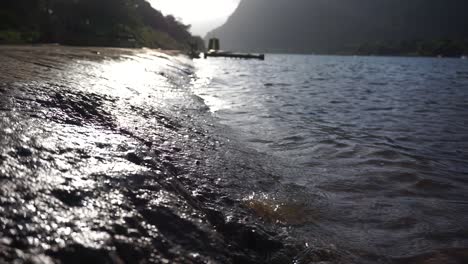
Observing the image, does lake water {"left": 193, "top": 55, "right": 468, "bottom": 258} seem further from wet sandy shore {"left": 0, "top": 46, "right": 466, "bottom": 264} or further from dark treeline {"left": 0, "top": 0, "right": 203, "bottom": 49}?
dark treeline {"left": 0, "top": 0, "right": 203, "bottom": 49}

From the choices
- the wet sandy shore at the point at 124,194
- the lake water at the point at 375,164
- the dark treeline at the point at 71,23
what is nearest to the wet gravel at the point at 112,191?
the wet sandy shore at the point at 124,194

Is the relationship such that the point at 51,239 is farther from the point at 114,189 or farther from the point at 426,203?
the point at 426,203

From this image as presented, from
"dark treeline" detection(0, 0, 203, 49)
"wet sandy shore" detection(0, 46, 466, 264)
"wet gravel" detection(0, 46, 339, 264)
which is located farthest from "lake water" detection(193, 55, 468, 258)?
"dark treeline" detection(0, 0, 203, 49)

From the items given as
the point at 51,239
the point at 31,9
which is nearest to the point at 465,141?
the point at 51,239

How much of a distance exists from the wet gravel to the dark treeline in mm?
17150

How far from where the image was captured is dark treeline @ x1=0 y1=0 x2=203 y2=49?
21578 millimetres

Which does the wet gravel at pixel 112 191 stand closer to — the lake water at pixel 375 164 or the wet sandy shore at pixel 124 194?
the wet sandy shore at pixel 124 194

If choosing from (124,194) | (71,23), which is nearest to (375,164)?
(124,194)

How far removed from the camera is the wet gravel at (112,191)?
1601 millimetres

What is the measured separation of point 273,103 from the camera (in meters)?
10.4

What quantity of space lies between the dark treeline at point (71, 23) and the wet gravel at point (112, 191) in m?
17.2

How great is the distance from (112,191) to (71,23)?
3329 cm

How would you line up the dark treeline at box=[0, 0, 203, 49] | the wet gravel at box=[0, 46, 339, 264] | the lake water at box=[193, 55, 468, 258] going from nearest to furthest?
the wet gravel at box=[0, 46, 339, 264], the lake water at box=[193, 55, 468, 258], the dark treeline at box=[0, 0, 203, 49]

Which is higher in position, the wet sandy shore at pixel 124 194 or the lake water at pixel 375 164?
the wet sandy shore at pixel 124 194
